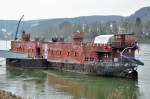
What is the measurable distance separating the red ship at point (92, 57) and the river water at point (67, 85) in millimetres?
1192

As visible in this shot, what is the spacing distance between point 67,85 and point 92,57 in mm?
9825

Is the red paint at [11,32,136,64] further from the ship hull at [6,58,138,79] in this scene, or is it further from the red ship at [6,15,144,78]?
the ship hull at [6,58,138,79]

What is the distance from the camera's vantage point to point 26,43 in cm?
6944

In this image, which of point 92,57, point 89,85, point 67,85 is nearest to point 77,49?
point 92,57

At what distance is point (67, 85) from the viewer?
44.6m

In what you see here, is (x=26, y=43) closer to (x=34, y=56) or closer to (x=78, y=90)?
(x=34, y=56)

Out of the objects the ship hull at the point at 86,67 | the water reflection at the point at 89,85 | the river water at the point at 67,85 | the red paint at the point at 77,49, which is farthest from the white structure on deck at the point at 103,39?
the water reflection at the point at 89,85

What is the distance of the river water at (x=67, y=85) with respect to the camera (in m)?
38.3

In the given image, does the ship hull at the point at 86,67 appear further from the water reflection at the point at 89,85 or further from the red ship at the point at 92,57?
the water reflection at the point at 89,85

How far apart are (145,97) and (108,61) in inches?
543

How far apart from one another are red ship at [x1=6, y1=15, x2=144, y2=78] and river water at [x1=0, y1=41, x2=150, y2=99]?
1.19 metres

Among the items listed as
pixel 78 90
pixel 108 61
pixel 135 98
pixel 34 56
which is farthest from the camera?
pixel 34 56

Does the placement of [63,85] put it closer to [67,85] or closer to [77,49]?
[67,85]

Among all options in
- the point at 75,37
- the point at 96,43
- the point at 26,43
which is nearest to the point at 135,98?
the point at 96,43
